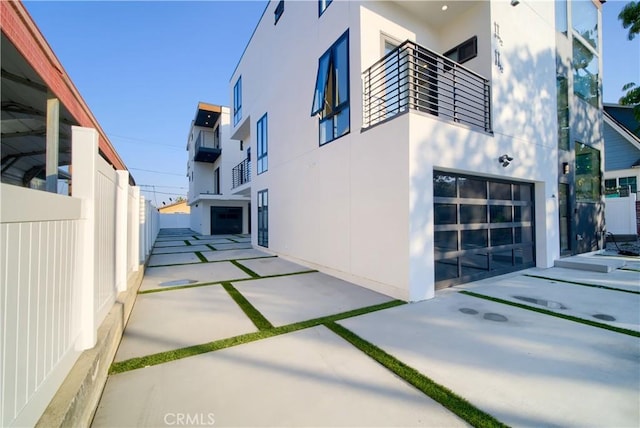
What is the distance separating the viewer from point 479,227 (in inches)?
233

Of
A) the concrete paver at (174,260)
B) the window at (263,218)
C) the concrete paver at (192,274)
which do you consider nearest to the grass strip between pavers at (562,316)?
the concrete paver at (192,274)

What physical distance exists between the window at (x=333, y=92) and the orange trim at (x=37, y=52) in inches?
186

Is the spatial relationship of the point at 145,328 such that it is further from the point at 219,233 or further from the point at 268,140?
the point at 219,233

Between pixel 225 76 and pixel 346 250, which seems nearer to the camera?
pixel 346 250

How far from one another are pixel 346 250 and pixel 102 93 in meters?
31.6

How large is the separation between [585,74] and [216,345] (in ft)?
46.1

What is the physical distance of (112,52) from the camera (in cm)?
1253

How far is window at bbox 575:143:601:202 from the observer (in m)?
9.10

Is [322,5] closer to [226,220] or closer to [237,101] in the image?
[237,101]

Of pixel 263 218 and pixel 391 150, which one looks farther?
pixel 263 218

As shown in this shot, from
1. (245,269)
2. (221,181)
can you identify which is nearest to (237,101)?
(221,181)

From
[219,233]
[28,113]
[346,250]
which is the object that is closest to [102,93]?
[219,233]

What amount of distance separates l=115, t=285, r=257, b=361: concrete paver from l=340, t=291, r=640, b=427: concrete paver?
63.8 inches

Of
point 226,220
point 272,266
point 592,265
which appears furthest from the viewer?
point 226,220
